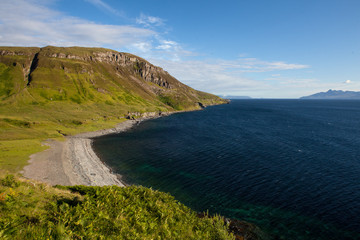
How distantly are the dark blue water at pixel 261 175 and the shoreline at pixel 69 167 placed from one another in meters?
4.43

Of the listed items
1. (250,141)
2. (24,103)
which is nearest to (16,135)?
(24,103)

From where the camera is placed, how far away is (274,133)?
356 feet

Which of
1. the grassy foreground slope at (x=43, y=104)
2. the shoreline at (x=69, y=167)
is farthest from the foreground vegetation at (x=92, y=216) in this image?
the grassy foreground slope at (x=43, y=104)

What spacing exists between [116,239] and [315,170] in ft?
216

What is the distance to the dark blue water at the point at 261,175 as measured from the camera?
3569 centimetres

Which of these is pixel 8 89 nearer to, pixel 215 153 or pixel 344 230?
pixel 215 153

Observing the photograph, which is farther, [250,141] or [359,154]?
[250,141]

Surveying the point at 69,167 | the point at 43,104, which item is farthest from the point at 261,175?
the point at 43,104

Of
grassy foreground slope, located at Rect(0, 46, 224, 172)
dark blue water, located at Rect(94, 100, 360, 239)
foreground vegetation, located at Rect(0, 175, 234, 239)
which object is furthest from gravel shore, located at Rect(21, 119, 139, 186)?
foreground vegetation, located at Rect(0, 175, 234, 239)

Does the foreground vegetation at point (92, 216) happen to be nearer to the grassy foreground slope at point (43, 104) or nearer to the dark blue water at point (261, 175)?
the dark blue water at point (261, 175)

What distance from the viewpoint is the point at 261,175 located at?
176ft

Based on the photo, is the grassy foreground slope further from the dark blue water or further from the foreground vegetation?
the foreground vegetation

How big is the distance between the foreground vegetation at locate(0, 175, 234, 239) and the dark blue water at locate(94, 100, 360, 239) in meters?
21.7

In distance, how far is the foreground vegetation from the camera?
10.9 meters
